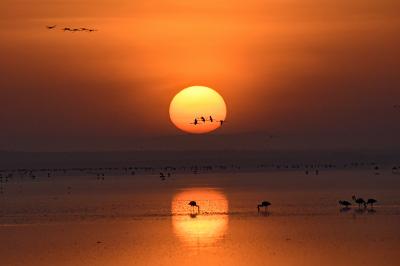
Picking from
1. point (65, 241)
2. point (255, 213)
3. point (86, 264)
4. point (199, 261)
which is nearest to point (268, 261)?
point (199, 261)

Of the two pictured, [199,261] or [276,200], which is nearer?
[199,261]

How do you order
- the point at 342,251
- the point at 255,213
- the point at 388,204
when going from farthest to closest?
the point at 388,204 → the point at 255,213 → the point at 342,251

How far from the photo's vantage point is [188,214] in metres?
46.1

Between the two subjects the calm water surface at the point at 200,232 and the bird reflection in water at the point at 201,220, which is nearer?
the calm water surface at the point at 200,232

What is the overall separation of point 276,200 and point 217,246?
23648 millimetres

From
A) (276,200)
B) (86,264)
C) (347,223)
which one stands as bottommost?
(86,264)

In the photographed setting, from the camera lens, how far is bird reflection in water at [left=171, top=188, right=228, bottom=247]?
35.1 m

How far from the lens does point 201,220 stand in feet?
140

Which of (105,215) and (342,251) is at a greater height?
(105,215)

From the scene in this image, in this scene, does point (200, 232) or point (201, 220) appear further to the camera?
point (201, 220)

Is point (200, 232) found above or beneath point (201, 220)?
beneath

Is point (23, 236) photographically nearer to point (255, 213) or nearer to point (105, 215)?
point (105, 215)

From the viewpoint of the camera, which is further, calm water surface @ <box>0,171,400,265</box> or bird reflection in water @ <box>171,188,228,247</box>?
bird reflection in water @ <box>171,188,228,247</box>

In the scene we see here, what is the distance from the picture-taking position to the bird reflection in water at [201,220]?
1380 inches
